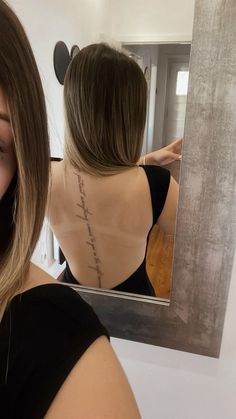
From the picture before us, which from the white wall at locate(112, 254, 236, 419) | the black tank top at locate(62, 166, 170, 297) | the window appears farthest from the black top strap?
the white wall at locate(112, 254, 236, 419)

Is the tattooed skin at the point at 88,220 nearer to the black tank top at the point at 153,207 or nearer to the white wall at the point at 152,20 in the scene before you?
the black tank top at the point at 153,207

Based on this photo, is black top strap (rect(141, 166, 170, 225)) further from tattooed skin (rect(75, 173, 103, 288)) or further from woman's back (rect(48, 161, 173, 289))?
tattooed skin (rect(75, 173, 103, 288))

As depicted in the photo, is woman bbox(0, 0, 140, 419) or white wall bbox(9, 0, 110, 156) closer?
woman bbox(0, 0, 140, 419)

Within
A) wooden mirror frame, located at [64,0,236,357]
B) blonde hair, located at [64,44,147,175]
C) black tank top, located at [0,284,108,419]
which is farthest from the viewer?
blonde hair, located at [64,44,147,175]

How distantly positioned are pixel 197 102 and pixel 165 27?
0.54 feet

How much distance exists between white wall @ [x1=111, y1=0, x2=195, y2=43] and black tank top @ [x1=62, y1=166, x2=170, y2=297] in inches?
10.4

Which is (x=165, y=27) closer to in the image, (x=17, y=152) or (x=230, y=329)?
(x=17, y=152)

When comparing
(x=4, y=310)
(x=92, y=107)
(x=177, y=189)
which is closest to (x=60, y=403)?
(x=4, y=310)

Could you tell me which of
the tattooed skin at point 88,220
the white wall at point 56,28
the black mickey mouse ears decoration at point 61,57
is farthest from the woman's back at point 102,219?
the black mickey mouse ears decoration at point 61,57

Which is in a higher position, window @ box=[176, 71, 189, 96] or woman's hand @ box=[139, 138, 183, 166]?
window @ box=[176, 71, 189, 96]

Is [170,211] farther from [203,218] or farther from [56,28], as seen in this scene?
[56,28]

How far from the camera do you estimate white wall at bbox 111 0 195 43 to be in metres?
0.62

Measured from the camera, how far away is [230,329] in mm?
793

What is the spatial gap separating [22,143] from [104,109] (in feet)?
1.01
